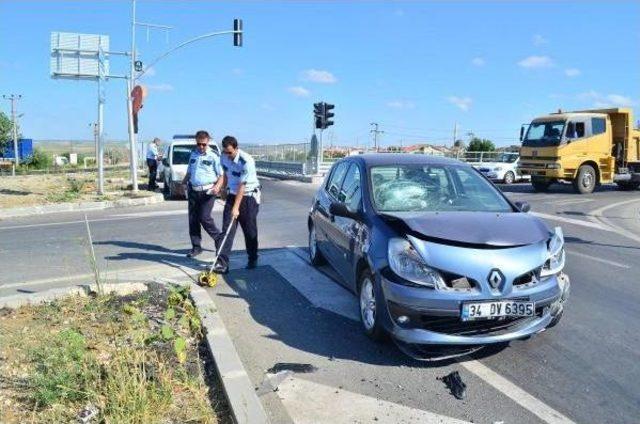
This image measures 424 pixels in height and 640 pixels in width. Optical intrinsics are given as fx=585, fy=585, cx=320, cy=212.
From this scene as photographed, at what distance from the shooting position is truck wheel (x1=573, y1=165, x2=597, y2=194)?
20438 mm

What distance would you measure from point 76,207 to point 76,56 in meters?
6.35

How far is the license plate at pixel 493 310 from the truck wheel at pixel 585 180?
17.9 meters

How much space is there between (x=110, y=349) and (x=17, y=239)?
765 cm

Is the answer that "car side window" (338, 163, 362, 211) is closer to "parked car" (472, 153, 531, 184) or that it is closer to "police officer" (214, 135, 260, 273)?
"police officer" (214, 135, 260, 273)

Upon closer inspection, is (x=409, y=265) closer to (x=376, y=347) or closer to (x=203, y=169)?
(x=376, y=347)

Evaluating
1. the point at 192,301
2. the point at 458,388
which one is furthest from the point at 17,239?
the point at 458,388

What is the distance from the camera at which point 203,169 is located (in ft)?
27.0

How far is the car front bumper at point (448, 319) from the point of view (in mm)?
4203

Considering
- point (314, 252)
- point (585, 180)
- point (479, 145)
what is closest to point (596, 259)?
point (314, 252)

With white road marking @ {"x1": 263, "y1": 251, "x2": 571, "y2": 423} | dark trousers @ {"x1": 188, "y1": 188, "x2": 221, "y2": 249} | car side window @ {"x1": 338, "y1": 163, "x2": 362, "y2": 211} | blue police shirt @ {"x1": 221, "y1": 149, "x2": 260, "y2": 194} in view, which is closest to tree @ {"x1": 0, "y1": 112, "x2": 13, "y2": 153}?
dark trousers @ {"x1": 188, "y1": 188, "x2": 221, "y2": 249}

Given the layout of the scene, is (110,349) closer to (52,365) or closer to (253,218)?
(52,365)

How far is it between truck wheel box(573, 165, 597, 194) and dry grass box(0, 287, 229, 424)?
18.5 m

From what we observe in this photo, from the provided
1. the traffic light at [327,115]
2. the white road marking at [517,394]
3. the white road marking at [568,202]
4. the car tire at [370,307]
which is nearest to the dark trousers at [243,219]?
the car tire at [370,307]

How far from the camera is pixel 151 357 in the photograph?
415 cm
